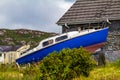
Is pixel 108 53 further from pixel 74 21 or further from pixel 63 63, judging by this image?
pixel 63 63

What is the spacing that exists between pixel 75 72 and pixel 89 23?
19.6m

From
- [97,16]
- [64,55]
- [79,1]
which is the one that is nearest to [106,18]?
[97,16]

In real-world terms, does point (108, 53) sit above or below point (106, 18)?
below

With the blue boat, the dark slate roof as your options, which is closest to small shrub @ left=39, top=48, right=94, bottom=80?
the blue boat

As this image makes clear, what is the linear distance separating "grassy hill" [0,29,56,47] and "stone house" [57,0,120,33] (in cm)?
8370

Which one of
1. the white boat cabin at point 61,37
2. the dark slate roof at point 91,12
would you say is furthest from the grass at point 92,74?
the dark slate roof at point 91,12

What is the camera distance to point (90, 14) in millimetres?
41000

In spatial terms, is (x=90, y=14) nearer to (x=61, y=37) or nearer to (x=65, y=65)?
(x=61, y=37)

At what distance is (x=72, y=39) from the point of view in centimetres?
3391

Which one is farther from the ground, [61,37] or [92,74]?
[92,74]

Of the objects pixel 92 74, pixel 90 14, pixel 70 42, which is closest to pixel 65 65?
pixel 92 74

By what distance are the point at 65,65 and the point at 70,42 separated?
13527 millimetres

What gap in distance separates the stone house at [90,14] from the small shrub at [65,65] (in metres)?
17.7

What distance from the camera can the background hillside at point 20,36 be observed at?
424 ft
